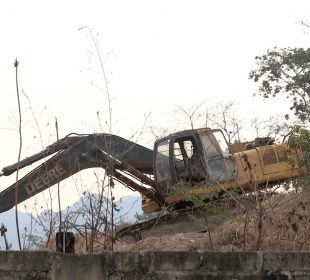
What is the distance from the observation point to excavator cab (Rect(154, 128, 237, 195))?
1204 centimetres

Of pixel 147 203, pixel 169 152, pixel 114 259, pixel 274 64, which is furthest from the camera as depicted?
pixel 274 64

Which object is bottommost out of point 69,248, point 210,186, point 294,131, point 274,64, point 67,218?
point 69,248

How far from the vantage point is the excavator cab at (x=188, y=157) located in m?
12.0

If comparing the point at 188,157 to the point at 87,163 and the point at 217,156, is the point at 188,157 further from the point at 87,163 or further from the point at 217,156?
the point at 87,163

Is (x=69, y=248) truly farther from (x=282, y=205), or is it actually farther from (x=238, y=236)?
(x=238, y=236)

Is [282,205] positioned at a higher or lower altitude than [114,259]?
higher

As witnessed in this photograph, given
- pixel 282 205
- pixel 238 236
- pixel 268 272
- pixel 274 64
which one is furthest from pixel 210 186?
pixel 274 64

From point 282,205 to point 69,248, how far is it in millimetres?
3934

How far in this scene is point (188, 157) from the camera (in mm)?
12586

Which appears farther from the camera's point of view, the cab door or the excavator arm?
the cab door

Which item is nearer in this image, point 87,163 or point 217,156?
point 87,163

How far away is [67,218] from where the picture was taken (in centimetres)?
486

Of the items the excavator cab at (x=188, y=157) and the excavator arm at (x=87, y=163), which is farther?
the excavator cab at (x=188, y=157)

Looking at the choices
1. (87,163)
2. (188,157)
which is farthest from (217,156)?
(87,163)
